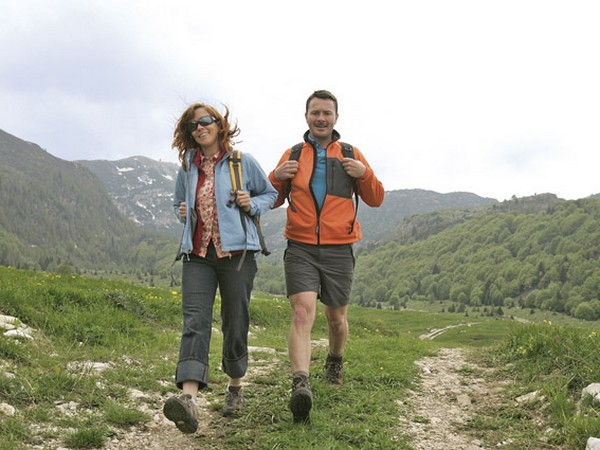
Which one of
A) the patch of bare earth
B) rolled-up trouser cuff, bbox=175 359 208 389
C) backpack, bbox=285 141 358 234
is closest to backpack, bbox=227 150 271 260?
backpack, bbox=285 141 358 234

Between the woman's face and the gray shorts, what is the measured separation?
1.72 meters

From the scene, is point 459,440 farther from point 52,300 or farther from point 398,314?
point 398,314

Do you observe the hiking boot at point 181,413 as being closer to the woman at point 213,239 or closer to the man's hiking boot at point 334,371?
the woman at point 213,239

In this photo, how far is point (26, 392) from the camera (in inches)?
222

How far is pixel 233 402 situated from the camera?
20.0ft

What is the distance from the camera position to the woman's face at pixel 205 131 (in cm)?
592

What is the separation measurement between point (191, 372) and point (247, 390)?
6.99 feet

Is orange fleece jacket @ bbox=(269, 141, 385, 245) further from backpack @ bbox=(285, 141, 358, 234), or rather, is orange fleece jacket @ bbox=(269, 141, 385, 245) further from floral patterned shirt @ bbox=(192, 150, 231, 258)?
floral patterned shirt @ bbox=(192, 150, 231, 258)

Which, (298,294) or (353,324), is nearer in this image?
(298,294)

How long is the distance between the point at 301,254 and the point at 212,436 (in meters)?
2.45

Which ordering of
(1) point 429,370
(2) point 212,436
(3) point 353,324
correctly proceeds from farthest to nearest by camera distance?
(3) point 353,324, (1) point 429,370, (2) point 212,436

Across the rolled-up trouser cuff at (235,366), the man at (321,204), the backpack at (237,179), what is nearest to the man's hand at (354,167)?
the man at (321,204)

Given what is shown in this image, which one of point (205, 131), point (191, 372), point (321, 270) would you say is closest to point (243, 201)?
point (205, 131)

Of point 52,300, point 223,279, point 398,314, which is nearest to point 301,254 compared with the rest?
point 223,279
